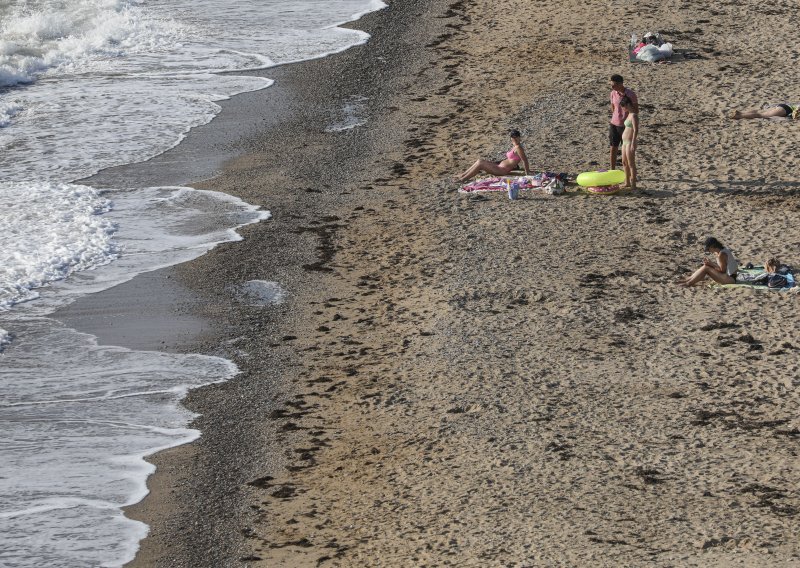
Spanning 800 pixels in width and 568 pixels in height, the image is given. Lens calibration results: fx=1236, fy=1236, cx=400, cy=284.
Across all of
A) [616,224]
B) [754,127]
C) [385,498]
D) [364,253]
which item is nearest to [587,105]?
[754,127]

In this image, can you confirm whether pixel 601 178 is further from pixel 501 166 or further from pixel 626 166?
pixel 501 166

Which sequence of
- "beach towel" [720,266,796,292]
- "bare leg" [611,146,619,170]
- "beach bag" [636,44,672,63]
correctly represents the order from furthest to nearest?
"beach bag" [636,44,672,63]
"bare leg" [611,146,619,170]
"beach towel" [720,266,796,292]

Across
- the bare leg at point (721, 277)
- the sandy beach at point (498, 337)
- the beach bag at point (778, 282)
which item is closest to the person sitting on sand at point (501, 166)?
the sandy beach at point (498, 337)

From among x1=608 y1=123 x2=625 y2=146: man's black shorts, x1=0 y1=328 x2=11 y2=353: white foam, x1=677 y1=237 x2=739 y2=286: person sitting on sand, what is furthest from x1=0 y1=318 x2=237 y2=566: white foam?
x1=608 y1=123 x2=625 y2=146: man's black shorts

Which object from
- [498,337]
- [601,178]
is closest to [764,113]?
[601,178]

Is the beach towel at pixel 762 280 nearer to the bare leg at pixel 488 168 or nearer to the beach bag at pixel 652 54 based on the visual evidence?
the bare leg at pixel 488 168

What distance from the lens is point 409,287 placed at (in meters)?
14.6

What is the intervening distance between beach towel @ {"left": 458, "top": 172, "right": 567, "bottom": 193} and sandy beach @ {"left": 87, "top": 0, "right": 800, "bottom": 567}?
0.25 m

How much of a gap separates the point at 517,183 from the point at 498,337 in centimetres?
417

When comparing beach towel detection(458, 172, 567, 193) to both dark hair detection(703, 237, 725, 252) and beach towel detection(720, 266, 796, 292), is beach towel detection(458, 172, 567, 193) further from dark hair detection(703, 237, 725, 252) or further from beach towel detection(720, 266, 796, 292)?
beach towel detection(720, 266, 796, 292)

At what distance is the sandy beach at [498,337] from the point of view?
10.0m

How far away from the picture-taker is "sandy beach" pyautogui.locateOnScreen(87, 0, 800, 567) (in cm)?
Answer: 1002

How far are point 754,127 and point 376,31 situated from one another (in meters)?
10.0

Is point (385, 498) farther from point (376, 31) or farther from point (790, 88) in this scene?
point (376, 31)
